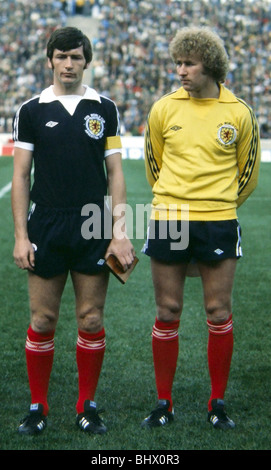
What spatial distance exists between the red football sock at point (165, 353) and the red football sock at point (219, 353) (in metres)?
0.19

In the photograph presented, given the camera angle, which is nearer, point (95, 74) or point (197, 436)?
point (197, 436)

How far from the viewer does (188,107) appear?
4.02 meters

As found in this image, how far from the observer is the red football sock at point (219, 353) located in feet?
13.7

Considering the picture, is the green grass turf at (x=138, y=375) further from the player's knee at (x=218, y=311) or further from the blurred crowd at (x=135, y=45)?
the blurred crowd at (x=135, y=45)

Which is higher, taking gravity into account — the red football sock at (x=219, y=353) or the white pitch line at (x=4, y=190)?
the red football sock at (x=219, y=353)

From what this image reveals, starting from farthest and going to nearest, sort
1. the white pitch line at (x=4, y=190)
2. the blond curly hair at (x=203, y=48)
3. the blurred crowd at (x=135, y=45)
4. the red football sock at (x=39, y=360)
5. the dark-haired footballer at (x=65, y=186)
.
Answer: the blurred crowd at (x=135, y=45)
the white pitch line at (x=4, y=190)
the red football sock at (x=39, y=360)
the blond curly hair at (x=203, y=48)
the dark-haired footballer at (x=65, y=186)

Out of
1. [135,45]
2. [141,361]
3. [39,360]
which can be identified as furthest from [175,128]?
[135,45]

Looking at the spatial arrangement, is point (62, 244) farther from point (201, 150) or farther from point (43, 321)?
point (201, 150)

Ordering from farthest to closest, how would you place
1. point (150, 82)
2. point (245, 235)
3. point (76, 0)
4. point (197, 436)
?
1. point (76, 0)
2. point (150, 82)
3. point (245, 235)
4. point (197, 436)

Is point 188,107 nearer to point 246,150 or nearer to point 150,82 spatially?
point 246,150

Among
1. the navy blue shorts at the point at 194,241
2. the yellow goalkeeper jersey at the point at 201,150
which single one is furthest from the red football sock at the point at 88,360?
the yellow goalkeeper jersey at the point at 201,150

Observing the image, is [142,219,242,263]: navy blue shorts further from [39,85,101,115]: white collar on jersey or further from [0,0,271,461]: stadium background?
[0,0,271,461]: stadium background
